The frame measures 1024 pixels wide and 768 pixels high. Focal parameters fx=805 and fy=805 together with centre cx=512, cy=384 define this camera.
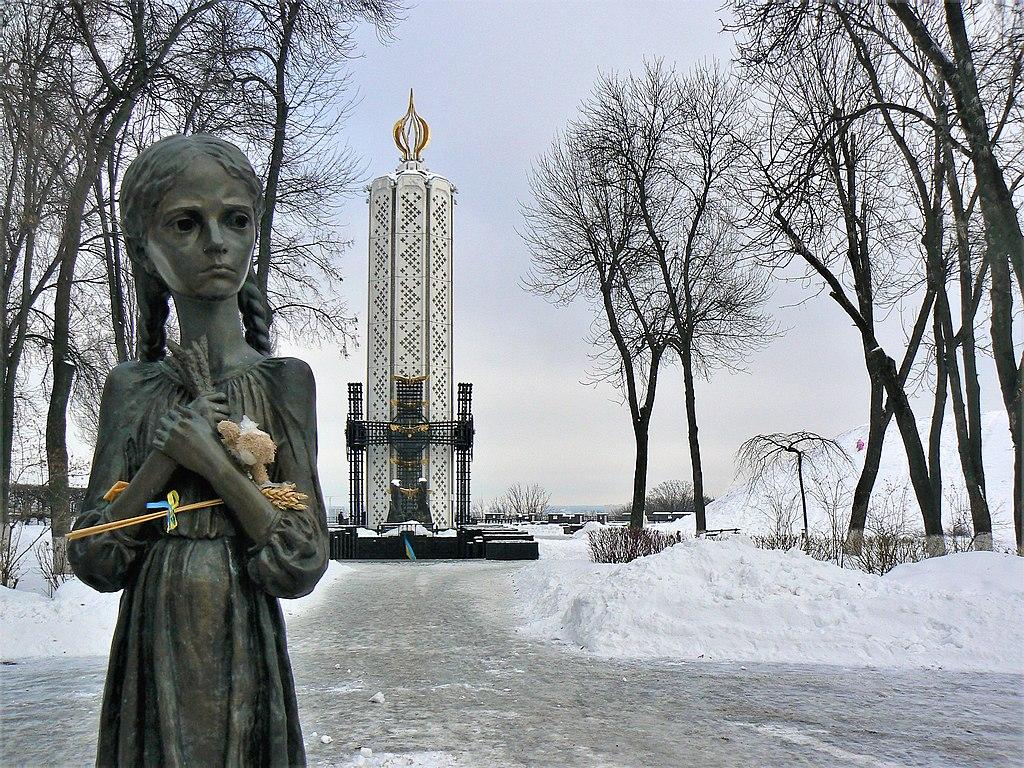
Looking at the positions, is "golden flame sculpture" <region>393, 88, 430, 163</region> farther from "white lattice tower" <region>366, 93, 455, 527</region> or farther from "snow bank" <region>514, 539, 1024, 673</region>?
"snow bank" <region>514, 539, 1024, 673</region>

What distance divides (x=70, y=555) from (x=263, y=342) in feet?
2.52

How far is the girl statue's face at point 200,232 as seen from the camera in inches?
80.6

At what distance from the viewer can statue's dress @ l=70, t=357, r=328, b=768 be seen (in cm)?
190

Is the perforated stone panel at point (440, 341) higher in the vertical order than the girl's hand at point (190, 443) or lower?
higher

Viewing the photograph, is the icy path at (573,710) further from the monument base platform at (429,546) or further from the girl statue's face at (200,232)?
the monument base platform at (429,546)

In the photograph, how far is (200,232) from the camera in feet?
6.81

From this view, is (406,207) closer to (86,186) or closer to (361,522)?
(361,522)

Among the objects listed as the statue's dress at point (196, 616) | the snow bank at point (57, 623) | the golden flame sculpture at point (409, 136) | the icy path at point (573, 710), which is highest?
the golden flame sculpture at point (409, 136)

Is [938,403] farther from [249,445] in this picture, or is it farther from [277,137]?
[249,445]

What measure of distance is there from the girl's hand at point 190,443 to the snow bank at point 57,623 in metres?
8.10

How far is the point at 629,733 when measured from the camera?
19.8 feet

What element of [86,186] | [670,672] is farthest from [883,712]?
[86,186]

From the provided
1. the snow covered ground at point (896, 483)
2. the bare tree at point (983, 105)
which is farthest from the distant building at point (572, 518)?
the bare tree at point (983, 105)

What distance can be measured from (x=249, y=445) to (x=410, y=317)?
101ft
